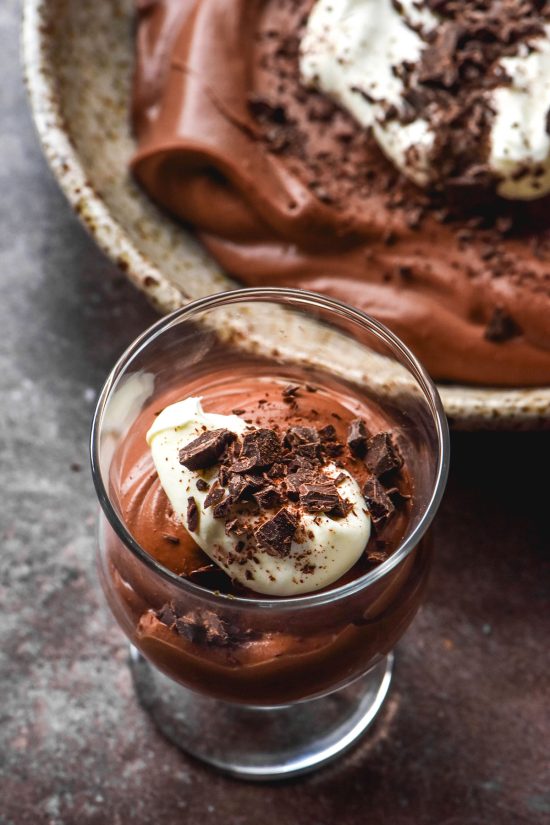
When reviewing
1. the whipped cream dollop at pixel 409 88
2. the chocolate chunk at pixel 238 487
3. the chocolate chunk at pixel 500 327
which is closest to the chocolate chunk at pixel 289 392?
the chocolate chunk at pixel 238 487

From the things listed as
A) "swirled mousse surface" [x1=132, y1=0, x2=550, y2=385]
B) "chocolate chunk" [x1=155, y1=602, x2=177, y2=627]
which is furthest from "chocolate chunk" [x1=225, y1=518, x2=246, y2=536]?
"swirled mousse surface" [x1=132, y1=0, x2=550, y2=385]

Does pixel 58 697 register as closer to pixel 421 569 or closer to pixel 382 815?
pixel 382 815

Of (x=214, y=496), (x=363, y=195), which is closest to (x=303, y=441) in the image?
(x=214, y=496)

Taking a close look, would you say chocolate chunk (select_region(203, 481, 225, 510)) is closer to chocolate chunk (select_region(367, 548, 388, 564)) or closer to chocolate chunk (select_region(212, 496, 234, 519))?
chocolate chunk (select_region(212, 496, 234, 519))

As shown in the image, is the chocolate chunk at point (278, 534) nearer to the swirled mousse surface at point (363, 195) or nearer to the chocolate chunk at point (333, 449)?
the chocolate chunk at point (333, 449)

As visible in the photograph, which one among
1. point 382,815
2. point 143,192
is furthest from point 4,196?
point 382,815

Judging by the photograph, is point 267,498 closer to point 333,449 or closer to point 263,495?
point 263,495
